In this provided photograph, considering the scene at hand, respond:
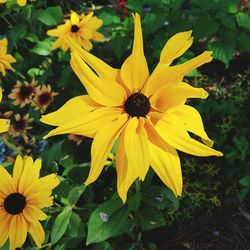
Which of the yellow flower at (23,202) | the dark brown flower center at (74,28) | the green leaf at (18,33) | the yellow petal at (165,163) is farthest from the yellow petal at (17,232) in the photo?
the green leaf at (18,33)

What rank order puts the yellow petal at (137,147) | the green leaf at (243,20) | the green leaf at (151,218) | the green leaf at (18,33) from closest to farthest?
the yellow petal at (137,147)
the green leaf at (151,218)
the green leaf at (243,20)
the green leaf at (18,33)

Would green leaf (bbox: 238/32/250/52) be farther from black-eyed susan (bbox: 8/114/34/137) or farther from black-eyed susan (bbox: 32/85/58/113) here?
black-eyed susan (bbox: 8/114/34/137)

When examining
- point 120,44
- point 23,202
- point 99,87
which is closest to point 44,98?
point 120,44

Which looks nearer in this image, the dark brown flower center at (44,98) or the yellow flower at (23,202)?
the yellow flower at (23,202)

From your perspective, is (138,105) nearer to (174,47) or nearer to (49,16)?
(174,47)

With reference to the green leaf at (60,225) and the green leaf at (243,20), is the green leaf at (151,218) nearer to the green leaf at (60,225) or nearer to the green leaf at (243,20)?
the green leaf at (60,225)

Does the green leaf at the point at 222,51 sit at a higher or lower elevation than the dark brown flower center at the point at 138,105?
lower

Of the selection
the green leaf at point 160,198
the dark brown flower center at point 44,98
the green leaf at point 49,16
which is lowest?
the dark brown flower center at point 44,98
